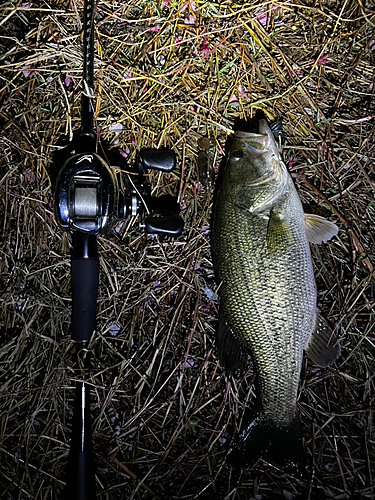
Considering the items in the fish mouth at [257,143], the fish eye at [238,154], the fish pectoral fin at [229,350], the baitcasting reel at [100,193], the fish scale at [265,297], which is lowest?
the fish pectoral fin at [229,350]

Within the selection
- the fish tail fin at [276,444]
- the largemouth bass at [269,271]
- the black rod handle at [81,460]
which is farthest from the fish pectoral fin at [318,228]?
the black rod handle at [81,460]

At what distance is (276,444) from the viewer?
2.11m

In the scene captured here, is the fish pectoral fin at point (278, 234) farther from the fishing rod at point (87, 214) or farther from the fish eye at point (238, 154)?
the fishing rod at point (87, 214)

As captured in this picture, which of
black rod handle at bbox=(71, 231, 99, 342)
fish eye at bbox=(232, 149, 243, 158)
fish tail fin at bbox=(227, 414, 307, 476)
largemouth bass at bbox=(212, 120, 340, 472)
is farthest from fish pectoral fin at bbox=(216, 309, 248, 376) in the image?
fish eye at bbox=(232, 149, 243, 158)

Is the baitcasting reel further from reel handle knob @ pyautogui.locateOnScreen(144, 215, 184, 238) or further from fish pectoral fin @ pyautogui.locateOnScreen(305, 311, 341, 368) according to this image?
fish pectoral fin @ pyautogui.locateOnScreen(305, 311, 341, 368)

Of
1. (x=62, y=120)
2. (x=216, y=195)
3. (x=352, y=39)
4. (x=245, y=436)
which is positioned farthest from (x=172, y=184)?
(x=245, y=436)

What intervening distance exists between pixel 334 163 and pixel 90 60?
162cm

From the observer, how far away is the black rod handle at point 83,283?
1915 millimetres

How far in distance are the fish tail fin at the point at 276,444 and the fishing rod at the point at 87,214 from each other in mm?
949

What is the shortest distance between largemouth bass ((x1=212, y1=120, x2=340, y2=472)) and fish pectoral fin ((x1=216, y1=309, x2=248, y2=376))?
0.13 ft

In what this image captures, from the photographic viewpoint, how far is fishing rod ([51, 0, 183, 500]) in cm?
175

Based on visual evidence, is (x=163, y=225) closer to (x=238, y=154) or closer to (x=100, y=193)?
(x=100, y=193)

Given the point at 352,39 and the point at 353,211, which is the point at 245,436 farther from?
the point at 352,39

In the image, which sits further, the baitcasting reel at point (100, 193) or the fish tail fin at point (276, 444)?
the fish tail fin at point (276, 444)
